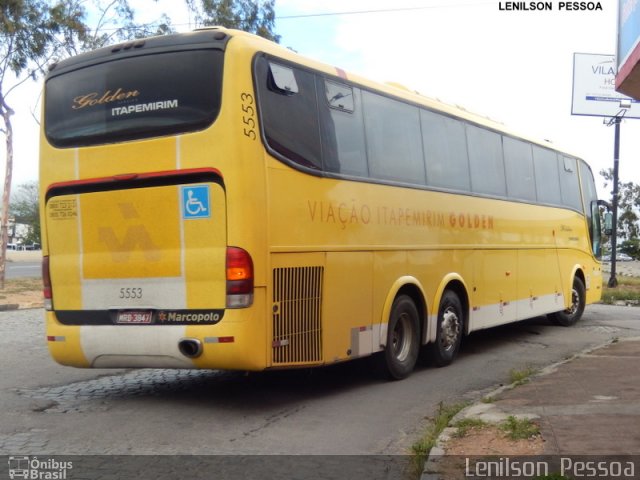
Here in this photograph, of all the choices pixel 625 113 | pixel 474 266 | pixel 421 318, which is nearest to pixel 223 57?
pixel 421 318

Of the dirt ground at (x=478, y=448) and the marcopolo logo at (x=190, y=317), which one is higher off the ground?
the marcopolo logo at (x=190, y=317)

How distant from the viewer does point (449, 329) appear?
9.95 m

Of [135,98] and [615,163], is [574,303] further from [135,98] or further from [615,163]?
[615,163]

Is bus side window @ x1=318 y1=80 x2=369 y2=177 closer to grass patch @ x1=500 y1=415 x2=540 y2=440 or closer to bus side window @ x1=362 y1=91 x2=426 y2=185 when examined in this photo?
bus side window @ x1=362 y1=91 x2=426 y2=185

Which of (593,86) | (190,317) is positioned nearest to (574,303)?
(190,317)

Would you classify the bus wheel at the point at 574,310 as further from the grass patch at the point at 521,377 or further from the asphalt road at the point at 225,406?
the grass patch at the point at 521,377

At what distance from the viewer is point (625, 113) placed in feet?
103

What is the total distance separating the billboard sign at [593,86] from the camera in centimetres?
3372

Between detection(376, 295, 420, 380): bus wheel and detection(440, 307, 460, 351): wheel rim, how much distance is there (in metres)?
0.73

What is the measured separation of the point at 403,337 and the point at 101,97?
179 inches

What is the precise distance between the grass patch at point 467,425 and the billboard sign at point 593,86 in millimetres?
30551

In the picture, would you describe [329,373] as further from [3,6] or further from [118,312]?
[3,6]

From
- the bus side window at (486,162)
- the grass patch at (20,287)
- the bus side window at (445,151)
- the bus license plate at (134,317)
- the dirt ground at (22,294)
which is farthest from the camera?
the grass patch at (20,287)

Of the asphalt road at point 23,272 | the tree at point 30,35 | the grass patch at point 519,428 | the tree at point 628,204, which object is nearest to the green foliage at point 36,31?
the tree at point 30,35
